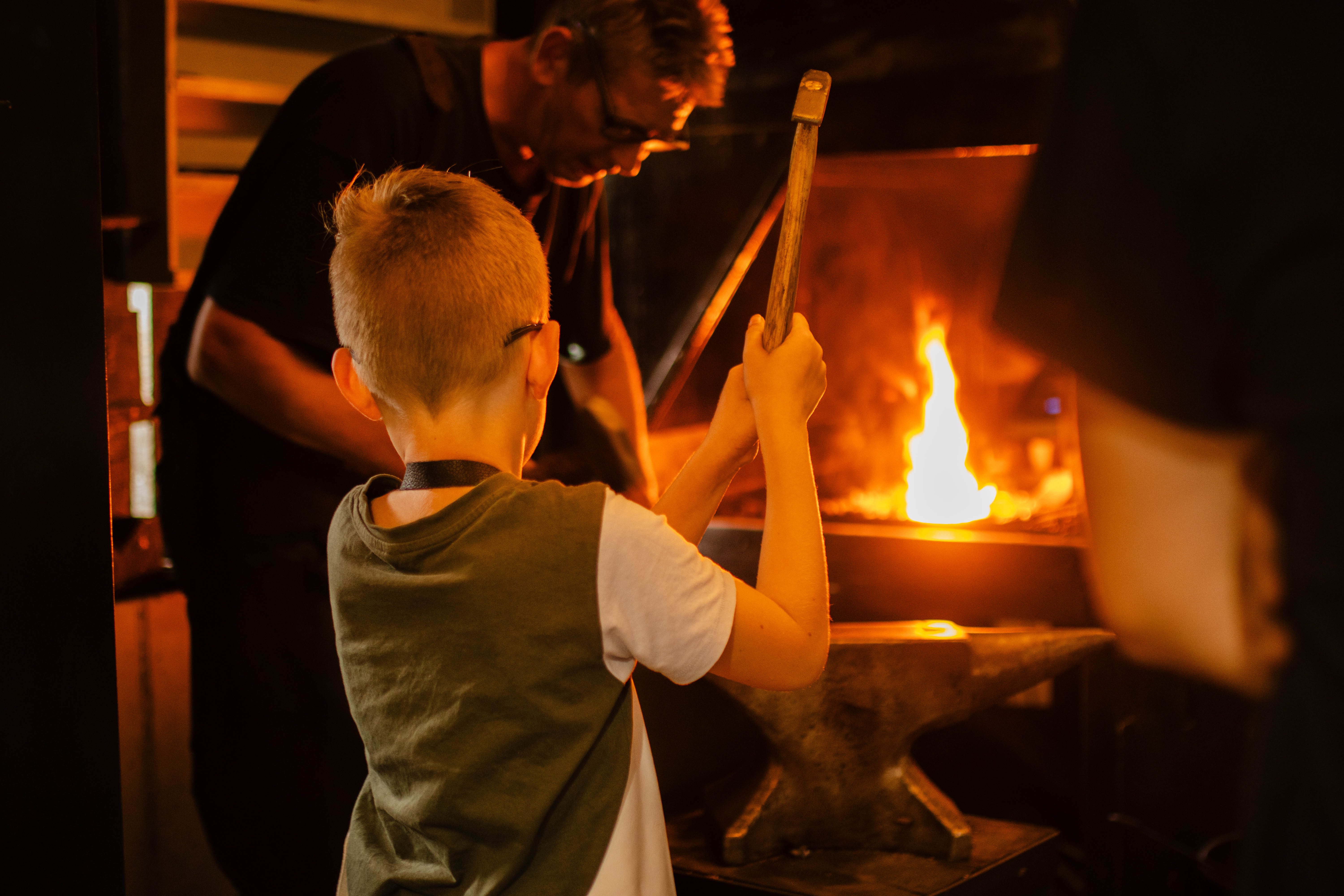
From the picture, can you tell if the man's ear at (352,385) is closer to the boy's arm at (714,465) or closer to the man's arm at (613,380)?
the boy's arm at (714,465)

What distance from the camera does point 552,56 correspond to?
1.38 meters

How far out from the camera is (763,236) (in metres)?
1.99

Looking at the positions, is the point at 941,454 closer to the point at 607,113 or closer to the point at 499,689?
the point at 607,113

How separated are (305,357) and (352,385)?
43 centimetres

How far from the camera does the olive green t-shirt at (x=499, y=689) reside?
0.73 metres

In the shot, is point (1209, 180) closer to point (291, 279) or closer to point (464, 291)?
point (464, 291)

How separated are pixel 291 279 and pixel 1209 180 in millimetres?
1053

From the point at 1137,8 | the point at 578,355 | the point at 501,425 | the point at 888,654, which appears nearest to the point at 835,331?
the point at 578,355

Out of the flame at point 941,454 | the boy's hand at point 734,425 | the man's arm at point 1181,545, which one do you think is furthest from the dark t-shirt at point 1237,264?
the flame at point 941,454

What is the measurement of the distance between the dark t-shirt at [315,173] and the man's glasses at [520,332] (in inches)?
19.2

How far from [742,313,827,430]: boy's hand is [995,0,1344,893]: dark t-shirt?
371mm

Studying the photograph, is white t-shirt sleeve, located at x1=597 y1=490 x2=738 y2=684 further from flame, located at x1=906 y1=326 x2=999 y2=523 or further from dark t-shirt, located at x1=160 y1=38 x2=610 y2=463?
flame, located at x1=906 y1=326 x2=999 y2=523

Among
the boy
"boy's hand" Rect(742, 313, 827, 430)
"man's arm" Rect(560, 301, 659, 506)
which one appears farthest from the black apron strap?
"man's arm" Rect(560, 301, 659, 506)

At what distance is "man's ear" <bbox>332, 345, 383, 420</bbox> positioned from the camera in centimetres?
87
